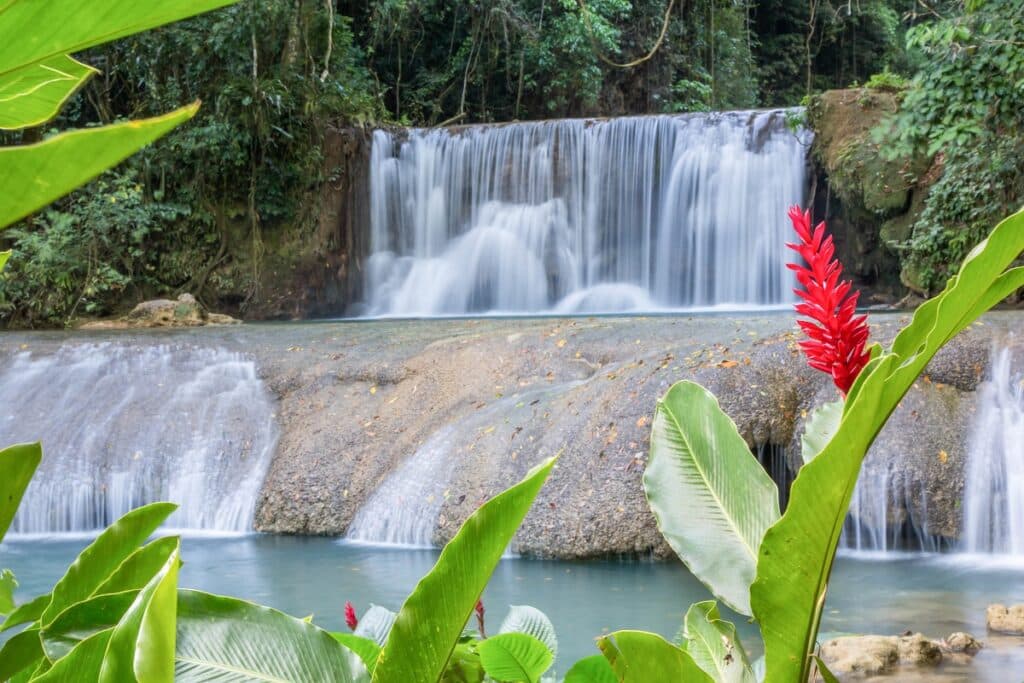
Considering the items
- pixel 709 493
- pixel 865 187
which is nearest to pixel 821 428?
pixel 709 493

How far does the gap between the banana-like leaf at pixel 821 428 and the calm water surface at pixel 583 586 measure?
408cm

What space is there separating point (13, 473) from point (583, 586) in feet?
18.2

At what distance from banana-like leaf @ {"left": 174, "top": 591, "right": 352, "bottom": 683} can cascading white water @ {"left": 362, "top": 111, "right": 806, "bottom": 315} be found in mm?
13842

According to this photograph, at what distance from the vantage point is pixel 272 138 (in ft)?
55.3

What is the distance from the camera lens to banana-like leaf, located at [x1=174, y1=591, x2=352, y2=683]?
31.4 inches

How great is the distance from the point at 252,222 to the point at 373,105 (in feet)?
10.0

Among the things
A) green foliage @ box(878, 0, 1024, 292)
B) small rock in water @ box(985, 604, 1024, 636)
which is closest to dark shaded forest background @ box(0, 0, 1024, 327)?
green foliage @ box(878, 0, 1024, 292)

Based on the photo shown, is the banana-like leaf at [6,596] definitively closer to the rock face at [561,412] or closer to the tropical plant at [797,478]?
the tropical plant at [797,478]

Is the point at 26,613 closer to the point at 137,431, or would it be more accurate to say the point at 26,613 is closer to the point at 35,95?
the point at 35,95

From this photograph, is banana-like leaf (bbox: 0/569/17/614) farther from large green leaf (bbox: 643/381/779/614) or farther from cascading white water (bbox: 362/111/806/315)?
cascading white water (bbox: 362/111/806/315)

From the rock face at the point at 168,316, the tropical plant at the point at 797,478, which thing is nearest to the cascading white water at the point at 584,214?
the rock face at the point at 168,316

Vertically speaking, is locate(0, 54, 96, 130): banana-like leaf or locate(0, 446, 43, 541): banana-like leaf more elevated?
locate(0, 54, 96, 130): banana-like leaf

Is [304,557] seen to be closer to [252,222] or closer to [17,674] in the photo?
[17,674]

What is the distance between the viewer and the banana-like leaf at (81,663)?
77 centimetres
